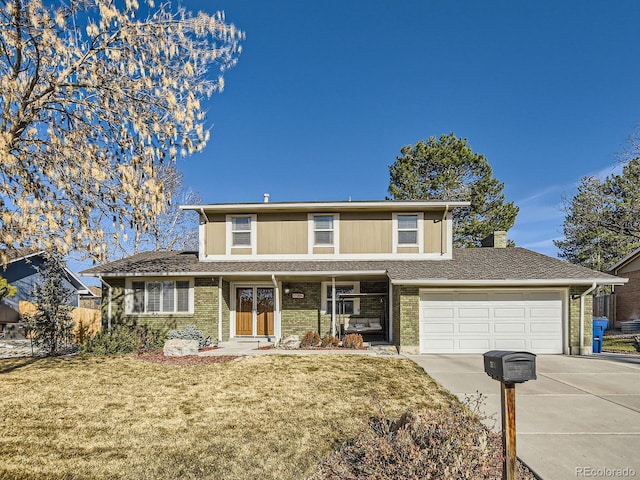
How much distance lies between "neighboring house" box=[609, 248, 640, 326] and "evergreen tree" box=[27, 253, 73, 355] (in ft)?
87.9

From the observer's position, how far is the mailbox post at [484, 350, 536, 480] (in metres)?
3.29

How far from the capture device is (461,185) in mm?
25500

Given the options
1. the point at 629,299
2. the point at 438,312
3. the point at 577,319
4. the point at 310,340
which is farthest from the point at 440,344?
the point at 629,299

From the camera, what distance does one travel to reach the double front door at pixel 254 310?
15320mm

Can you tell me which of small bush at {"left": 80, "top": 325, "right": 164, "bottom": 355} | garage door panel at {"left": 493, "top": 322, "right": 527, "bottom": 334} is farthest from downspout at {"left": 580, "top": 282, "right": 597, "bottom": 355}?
small bush at {"left": 80, "top": 325, "right": 164, "bottom": 355}

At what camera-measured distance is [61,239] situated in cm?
649

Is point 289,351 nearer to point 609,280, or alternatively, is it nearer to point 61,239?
point 61,239

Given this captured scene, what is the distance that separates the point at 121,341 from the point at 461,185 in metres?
21.4

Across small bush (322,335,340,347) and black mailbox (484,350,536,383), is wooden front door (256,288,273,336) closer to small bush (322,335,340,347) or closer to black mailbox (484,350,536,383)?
small bush (322,335,340,347)

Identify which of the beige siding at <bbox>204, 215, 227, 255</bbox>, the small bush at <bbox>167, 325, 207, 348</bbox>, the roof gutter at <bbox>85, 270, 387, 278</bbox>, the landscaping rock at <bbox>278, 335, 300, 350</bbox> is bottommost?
the landscaping rock at <bbox>278, 335, 300, 350</bbox>

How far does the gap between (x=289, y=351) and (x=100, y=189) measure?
7.40 m

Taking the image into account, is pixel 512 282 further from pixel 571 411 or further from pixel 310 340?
pixel 310 340

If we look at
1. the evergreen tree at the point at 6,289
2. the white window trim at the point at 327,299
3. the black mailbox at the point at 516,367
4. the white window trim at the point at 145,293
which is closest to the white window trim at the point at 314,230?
the white window trim at the point at 327,299

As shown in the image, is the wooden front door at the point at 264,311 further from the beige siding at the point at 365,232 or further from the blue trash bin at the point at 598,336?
the blue trash bin at the point at 598,336
